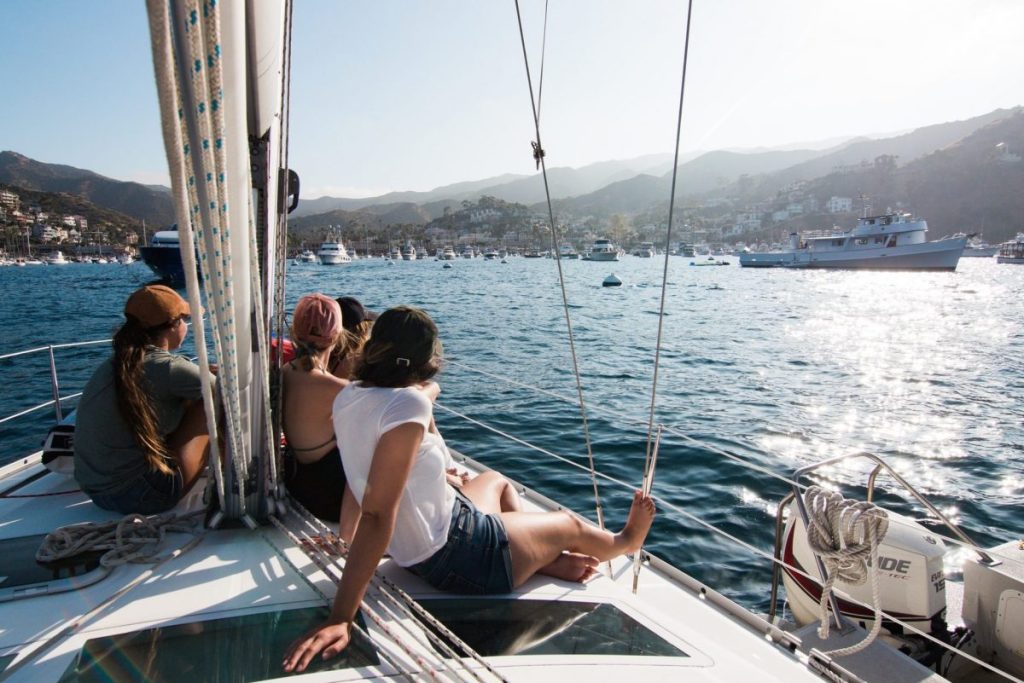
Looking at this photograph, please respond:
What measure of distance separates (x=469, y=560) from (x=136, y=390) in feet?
4.97

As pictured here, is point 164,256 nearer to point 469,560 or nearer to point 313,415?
point 313,415

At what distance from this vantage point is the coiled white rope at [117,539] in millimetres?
2070

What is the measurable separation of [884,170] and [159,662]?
147 m

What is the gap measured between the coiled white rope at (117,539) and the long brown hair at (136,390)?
0.76ft

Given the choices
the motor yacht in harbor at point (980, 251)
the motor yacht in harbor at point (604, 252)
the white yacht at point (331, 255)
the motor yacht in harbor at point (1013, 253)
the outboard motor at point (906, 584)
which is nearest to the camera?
the outboard motor at point (906, 584)

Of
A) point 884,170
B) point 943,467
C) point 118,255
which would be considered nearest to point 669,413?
point 943,467

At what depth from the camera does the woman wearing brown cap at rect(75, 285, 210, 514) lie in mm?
2350

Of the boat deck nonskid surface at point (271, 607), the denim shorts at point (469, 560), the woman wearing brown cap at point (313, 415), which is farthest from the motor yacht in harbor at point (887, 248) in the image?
the denim shorts at point (469, 560)

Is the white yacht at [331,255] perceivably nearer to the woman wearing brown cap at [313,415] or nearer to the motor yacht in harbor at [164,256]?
the motor yacht in harbor at [164,256]

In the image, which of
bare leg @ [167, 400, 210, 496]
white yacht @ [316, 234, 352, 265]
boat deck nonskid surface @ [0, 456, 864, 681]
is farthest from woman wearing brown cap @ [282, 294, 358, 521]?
white yacht @ [316, 234, 352, 265]

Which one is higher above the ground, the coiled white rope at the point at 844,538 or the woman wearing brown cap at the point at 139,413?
the woman wearing brown cap at the point at 139,413

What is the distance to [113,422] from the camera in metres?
2.35

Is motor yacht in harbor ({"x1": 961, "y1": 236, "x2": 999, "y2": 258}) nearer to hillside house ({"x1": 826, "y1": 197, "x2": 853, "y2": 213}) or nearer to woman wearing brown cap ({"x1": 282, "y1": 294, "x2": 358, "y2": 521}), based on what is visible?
hillside house ({"x1": 826, "y1": 197, "x2": 853, "y2": 213})

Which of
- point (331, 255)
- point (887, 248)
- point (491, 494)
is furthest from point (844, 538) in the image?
point (331, 255)
